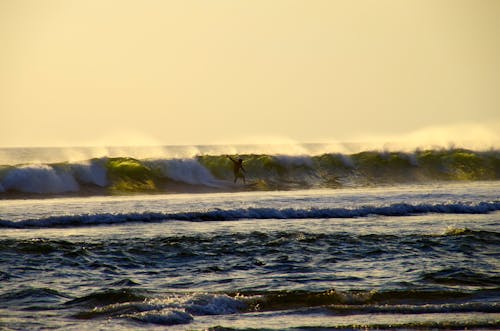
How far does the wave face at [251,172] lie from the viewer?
120 feet

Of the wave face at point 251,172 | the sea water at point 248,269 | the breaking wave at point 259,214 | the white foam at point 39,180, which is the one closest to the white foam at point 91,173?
the wave face at point 251,172

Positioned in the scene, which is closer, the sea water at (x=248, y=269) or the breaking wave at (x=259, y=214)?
the sea water at (x=248, y=269)

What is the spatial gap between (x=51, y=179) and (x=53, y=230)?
52.6ft

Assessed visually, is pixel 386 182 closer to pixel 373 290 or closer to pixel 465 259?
pixel 465 259

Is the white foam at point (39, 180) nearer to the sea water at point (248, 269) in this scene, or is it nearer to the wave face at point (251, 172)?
the wave face at point (251, 172)

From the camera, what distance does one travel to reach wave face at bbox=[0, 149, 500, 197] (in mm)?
36500

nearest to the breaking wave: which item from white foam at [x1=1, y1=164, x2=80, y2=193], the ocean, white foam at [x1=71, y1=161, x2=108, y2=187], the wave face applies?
the ocean

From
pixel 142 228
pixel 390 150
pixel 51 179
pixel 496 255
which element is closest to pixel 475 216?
pixel 496 255

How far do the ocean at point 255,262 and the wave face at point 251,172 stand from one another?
3606mm

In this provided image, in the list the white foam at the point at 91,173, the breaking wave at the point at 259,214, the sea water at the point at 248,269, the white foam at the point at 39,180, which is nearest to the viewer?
the sea water at the point at 248,269

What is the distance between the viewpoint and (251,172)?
42906 mm

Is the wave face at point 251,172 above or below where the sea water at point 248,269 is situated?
above

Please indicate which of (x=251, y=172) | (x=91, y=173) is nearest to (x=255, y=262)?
(x=91, y=173)

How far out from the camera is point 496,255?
15.9 metres
